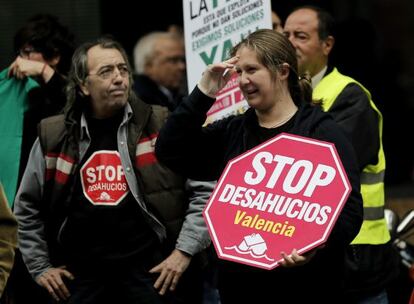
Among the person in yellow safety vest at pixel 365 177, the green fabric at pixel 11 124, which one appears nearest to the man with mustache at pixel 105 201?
the green fabric at pixel 11 124

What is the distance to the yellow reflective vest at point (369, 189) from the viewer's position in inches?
230

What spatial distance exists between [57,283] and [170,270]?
0.55 metres

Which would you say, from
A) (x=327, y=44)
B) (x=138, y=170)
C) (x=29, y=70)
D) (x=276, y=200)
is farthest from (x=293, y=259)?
(x=29, y=70)

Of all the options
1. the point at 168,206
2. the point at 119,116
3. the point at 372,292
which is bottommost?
the point at 372,292

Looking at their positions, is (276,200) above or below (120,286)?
above

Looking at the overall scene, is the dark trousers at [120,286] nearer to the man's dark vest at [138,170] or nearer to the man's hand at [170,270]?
the man's hand at [170,270]

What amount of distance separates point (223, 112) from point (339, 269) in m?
1.36

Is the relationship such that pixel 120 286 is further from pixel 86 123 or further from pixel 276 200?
pixel 276 200

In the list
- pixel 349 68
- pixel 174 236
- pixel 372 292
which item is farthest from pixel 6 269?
pixel 349 68

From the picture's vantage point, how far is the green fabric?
21.3 ft

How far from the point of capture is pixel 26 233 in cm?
614

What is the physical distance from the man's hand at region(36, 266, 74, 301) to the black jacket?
1121 mm

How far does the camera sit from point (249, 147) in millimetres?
4941

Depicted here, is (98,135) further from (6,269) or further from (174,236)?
(6,269)
